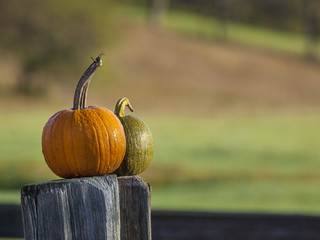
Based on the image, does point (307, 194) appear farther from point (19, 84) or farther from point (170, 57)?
point (170, 57)

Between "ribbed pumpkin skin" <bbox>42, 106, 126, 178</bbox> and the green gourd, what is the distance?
0.21 metres

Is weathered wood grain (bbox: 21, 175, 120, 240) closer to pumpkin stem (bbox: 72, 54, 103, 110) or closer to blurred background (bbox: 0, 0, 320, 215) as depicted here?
pumpkin stem (bbox: 72, 54, 103, 110)

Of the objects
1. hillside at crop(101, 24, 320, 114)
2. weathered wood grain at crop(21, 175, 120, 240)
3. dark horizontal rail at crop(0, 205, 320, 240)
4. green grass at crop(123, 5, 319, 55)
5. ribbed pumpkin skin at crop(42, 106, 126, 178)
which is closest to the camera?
weathered wood grain at crop(21, 175, 120, 240)

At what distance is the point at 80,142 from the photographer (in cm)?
272

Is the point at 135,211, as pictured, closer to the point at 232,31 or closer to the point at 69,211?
the point at 69,211

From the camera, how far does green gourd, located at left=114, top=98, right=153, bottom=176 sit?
302cm

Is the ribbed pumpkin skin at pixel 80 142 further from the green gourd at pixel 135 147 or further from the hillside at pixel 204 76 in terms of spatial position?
the hillside at pixel 204 76

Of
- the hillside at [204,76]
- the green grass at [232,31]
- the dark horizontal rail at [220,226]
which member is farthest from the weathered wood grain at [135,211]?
the green grass at [232,31]

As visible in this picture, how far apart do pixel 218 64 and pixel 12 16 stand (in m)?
21.2

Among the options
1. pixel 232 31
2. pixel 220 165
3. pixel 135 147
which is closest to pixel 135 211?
pixel 135 147

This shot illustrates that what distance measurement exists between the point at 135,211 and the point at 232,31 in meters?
69.8

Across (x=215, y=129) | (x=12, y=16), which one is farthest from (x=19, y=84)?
(x=215, y=129)

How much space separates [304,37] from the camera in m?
73.9

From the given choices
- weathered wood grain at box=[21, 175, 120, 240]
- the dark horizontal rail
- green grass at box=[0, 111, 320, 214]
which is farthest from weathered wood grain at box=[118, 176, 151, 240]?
green grass at box=[0, 111, 320, 214]
